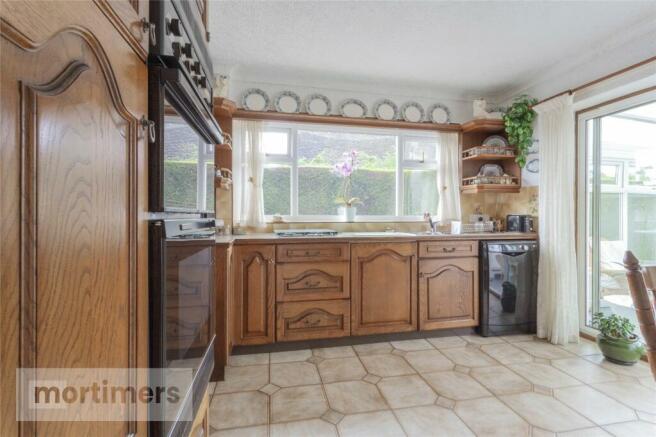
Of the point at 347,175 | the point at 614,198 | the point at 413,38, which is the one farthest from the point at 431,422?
the point at 413,38

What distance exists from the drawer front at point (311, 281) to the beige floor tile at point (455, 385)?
0.86 m

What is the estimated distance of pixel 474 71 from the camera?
2.93 meters

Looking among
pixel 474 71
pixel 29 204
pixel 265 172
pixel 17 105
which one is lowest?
pixel 29 204

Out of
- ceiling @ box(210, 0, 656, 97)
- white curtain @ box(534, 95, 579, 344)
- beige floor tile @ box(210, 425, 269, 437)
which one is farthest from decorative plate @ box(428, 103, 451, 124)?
beige floor tile @ box(210, 425, 269, 437)

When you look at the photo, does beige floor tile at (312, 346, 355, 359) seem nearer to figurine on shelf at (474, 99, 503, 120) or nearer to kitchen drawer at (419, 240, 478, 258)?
kitchen drawer at (419, 240, 478, 258)

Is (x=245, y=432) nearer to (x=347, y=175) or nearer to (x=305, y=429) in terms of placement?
(x=305, y=429)

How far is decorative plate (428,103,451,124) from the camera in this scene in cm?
337

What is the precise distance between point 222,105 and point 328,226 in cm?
148

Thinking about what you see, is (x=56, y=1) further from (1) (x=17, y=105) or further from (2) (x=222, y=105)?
(2) (x=222, y=105)

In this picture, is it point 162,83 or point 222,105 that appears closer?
point 162,83

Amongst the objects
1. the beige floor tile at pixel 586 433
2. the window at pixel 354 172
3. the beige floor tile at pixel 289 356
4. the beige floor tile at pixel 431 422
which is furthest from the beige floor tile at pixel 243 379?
the beige floor tile at pixel 586 433

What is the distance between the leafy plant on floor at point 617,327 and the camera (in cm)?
228

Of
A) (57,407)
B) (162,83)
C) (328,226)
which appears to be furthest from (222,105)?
(57,407)

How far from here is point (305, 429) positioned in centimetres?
157
